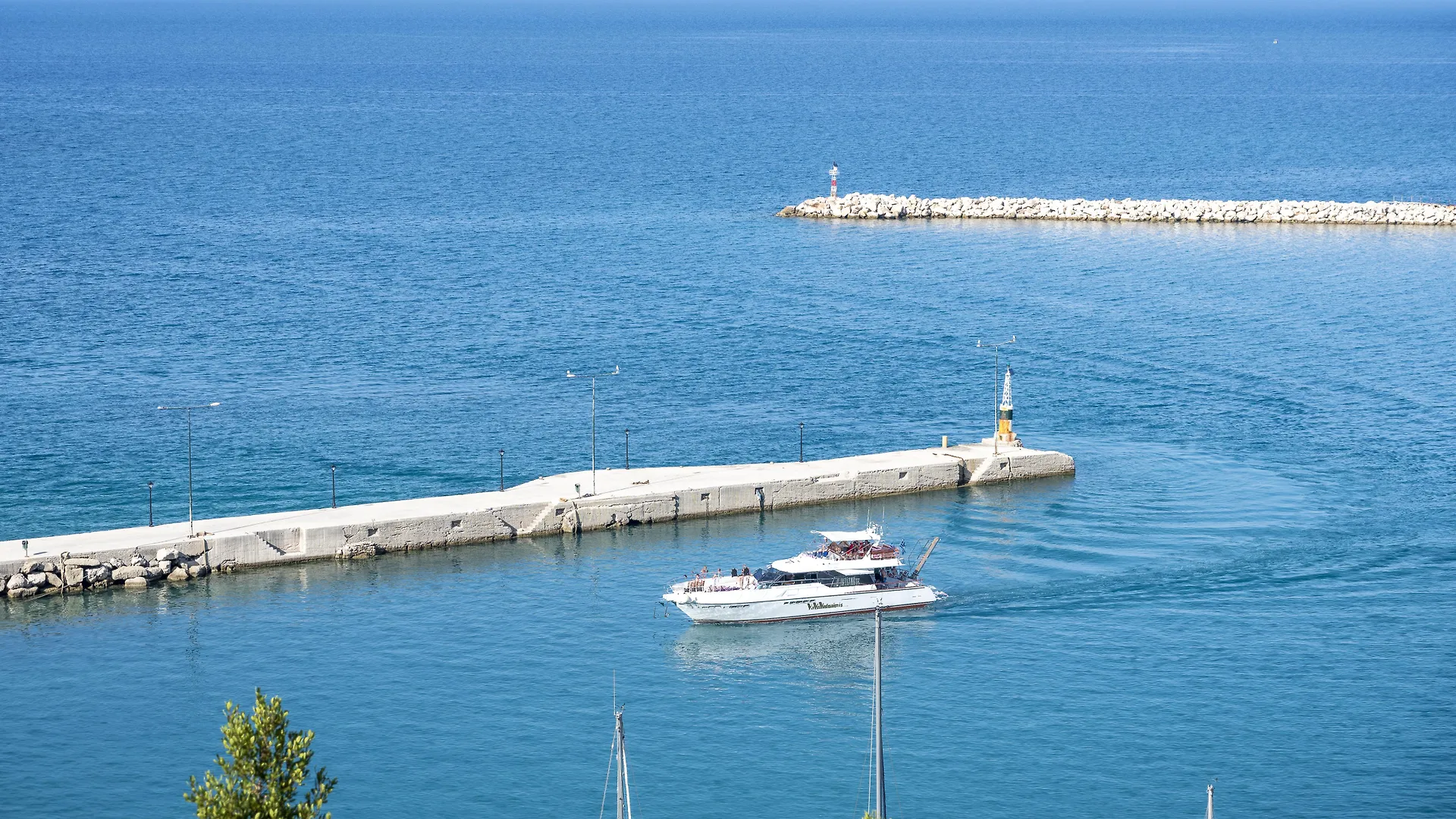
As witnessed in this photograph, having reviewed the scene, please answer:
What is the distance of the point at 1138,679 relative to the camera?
73812mm

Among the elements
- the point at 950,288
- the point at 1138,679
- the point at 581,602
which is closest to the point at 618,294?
the point at 950,288

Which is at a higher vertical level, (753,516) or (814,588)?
(753,516)

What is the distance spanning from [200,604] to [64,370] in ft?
136

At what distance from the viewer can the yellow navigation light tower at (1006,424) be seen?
10200 centimetres

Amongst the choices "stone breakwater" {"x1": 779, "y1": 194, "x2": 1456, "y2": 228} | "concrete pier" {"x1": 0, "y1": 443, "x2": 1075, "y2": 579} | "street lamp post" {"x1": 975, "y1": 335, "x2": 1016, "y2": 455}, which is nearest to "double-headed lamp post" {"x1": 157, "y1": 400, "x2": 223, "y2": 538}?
"concrete pier" {"x1": 0, "y1": 443, "x2": 1075, "y2": 579}

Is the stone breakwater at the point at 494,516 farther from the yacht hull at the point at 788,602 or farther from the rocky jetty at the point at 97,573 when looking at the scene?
the yacht hull at the point at 788,602

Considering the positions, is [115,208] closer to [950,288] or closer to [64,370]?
[64,370]

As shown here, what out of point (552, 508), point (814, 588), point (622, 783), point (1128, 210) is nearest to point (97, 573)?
point (552, 508)

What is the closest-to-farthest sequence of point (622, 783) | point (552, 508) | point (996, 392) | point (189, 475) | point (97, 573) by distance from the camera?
point (622, 783), point (97, 573), point (552, 508), point (189, 475), point (996, 392)

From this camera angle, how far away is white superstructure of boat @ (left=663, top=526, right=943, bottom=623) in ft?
264

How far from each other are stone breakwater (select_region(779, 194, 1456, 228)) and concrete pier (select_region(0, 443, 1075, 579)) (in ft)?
267

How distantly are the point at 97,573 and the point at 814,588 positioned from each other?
102ft

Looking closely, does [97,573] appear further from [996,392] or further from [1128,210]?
[1128,210]

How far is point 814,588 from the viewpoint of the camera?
268 feet
